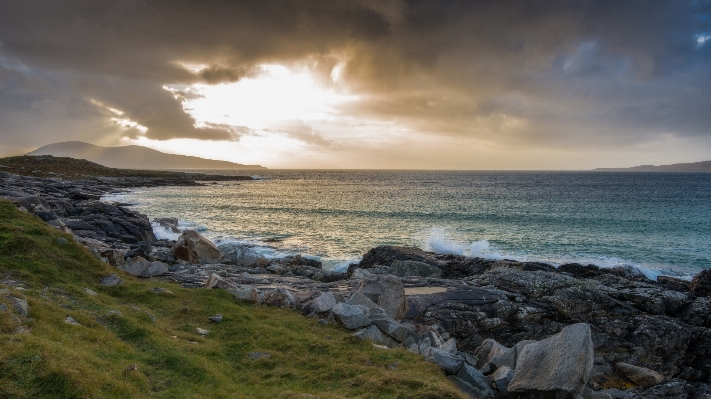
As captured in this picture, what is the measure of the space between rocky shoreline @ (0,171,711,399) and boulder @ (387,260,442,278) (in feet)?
11.5

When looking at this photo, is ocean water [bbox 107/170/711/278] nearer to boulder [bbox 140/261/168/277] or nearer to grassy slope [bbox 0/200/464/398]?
boulder [bbox 140/261/168/277]

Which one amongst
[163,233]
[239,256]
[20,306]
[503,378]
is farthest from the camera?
[163,233]

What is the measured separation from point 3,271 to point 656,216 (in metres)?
93.3

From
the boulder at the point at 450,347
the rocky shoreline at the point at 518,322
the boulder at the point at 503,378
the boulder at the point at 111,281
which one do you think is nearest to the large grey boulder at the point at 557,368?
the rocky shoreline at the point at 518,322

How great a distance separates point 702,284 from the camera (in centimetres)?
2870

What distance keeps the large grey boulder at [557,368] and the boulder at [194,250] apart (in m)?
25.1

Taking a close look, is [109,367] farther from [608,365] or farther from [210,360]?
[608,365]

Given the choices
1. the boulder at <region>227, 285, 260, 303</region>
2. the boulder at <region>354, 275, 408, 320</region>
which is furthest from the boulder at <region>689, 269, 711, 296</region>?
the boulder at <region>227, 285, 260, 303</region>

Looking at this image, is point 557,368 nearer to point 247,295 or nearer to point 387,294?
point 387,294

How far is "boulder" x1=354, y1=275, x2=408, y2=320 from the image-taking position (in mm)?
19328

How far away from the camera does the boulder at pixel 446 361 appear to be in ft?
43.1

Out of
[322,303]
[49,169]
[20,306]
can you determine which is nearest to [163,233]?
[322,303]

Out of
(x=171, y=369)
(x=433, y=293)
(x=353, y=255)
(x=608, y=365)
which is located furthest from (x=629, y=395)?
(x=353, y=255)

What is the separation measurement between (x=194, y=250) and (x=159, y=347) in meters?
19.2
